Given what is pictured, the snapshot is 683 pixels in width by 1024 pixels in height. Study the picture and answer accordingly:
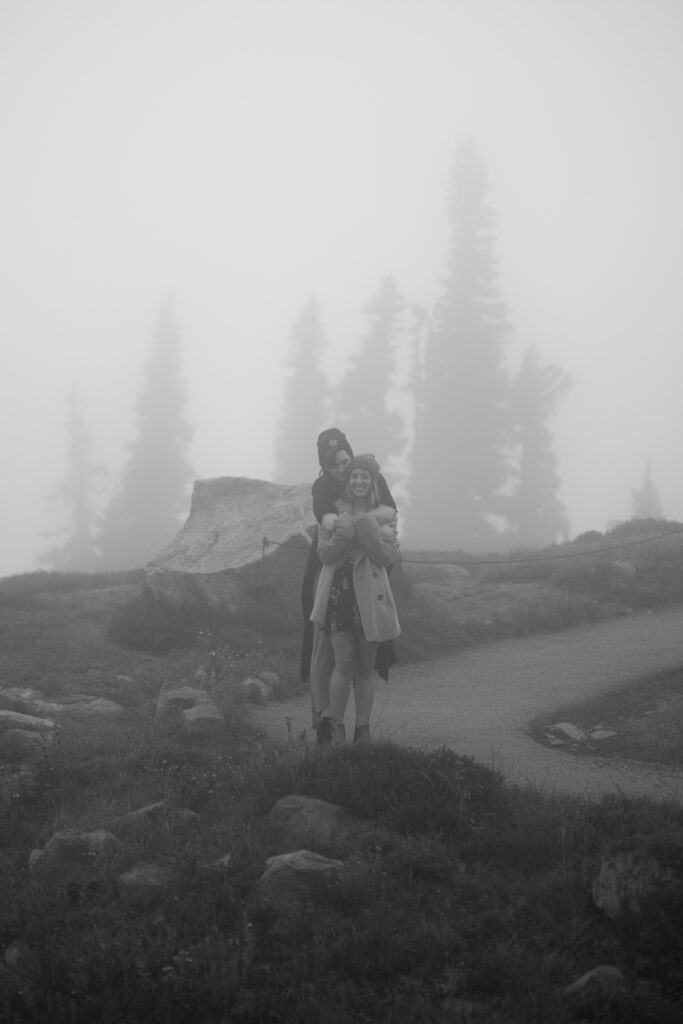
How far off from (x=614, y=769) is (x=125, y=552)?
43182 millimetres

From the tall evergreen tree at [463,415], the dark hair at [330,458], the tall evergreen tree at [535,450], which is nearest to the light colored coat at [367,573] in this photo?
the dark hair at [330,458]

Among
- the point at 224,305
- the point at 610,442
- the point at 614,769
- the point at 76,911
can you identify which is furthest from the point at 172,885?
the point at 224,305

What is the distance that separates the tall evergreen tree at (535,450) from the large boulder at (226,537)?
27.1 m

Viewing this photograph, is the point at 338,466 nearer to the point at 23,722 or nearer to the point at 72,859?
the point at 23,722

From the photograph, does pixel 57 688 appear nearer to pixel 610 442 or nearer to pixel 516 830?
pixel 516 830

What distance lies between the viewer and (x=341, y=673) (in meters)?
7.79

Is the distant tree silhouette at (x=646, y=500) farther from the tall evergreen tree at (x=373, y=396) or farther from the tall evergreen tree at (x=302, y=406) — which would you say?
the tall evergreen tree at (x=302, y=406)

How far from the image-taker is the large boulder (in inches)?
520

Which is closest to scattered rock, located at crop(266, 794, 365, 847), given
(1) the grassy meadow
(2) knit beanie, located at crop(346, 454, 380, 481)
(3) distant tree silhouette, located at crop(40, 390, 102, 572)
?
(1) the grassy meadow

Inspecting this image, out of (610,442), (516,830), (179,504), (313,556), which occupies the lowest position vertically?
(516,830)

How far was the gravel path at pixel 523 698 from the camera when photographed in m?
7.05

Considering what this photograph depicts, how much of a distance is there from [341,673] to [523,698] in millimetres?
2874

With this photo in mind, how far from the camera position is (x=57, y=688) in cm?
1018

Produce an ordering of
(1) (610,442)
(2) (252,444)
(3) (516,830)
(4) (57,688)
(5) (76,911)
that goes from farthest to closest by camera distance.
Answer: (2) (252,444)
(1) (610,442)
(4) (57,688)
(3) (516,830)
(5) (76,911)
